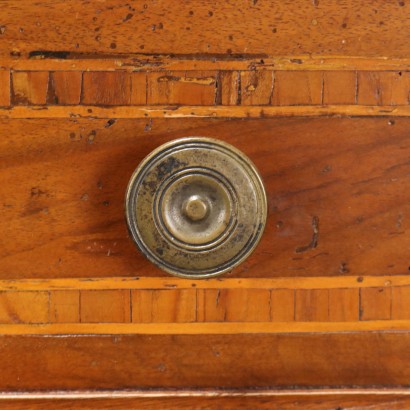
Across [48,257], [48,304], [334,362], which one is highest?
[48,257]

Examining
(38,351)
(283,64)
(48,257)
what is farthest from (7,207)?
(283,64)

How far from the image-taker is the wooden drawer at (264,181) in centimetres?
148

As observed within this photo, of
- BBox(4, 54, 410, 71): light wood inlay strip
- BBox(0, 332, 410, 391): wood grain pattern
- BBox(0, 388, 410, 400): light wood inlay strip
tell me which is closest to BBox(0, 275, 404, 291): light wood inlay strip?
BBox(0, 332, 410, 391): wood grain pattern

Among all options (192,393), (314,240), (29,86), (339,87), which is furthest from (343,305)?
(29,86)

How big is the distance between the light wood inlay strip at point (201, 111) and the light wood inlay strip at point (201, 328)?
0.58 meters

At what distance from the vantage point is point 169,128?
4.91 feet

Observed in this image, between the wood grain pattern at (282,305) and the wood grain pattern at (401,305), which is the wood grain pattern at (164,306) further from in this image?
the wood grain pattern at (401,305)

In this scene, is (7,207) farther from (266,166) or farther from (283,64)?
(283,64)

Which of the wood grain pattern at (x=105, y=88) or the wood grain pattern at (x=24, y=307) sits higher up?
the wood grain pattern at (x=105, y=88)

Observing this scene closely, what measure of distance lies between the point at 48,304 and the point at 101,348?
19 cm

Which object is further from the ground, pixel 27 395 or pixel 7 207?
pixel 7 207

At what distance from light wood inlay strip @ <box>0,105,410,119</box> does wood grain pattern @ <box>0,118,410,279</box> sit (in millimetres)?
19

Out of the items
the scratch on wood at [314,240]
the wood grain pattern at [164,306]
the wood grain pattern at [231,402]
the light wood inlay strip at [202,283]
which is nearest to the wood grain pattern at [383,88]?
the scratch on wood at [314,240]

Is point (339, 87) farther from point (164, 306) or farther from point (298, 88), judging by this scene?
point (164, 306)
